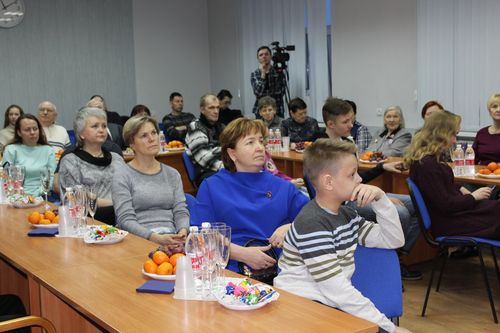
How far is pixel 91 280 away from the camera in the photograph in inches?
91.8

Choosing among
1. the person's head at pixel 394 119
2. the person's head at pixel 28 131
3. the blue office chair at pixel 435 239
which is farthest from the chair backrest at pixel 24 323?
the person's head at pixel 394 119

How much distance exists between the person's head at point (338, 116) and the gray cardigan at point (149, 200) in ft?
→ 5.10

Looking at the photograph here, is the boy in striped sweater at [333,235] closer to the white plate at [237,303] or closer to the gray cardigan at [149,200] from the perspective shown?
the white plate at [237,303]

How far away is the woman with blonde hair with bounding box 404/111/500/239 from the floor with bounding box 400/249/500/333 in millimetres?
494

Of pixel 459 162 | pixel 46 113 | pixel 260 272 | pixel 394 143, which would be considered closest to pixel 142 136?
pixel 260 272

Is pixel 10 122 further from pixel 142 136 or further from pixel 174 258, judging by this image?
pixel 174 258

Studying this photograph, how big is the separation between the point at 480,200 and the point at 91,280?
268 cm

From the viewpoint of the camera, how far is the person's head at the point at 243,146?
301 centimetres

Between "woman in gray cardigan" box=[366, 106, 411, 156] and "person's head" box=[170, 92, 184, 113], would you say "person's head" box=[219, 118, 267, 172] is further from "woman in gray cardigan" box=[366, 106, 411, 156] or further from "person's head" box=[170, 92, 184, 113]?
"person's head" box=[170, 92, 184, 113]

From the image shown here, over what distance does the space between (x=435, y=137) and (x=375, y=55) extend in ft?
14.8

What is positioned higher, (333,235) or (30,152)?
(30,152)

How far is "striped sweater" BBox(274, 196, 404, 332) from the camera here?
2146 mm

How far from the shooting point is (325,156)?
7.70ft

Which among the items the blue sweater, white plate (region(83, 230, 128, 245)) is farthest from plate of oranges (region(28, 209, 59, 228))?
the blue sweater
